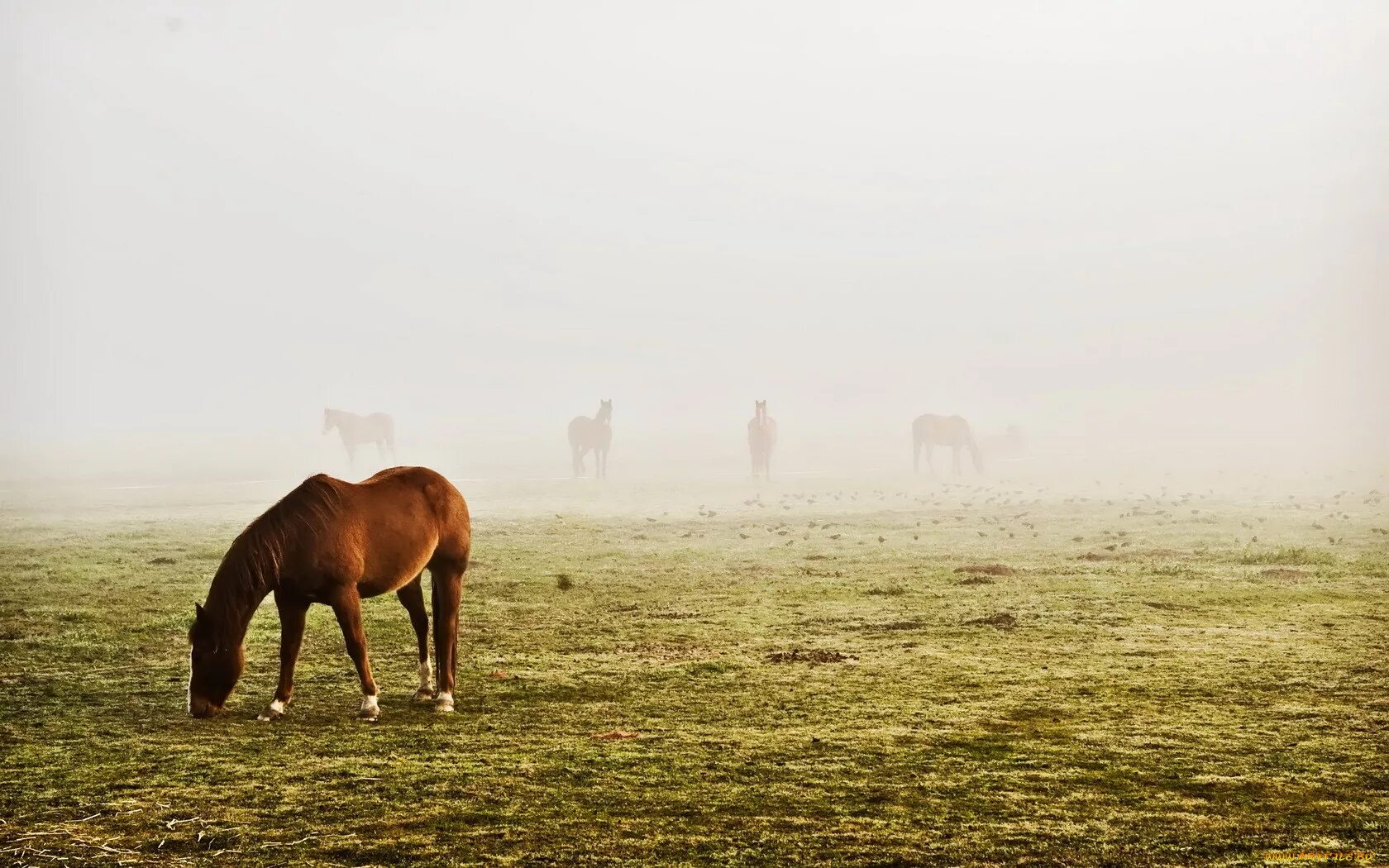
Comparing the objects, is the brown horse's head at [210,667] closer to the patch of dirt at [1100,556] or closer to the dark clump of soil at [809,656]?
the dark clump of soil at [809,656]

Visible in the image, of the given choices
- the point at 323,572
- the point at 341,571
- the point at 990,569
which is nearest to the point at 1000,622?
the point at 990,569

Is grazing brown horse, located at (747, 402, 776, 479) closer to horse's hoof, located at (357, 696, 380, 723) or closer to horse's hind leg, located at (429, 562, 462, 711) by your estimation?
horse's hind leg, located at (429, 562, 462, 711)

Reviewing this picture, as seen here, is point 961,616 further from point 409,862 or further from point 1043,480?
point 1043,480

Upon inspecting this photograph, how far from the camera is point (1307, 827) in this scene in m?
5.82

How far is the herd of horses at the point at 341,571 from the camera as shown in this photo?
27.3 ft

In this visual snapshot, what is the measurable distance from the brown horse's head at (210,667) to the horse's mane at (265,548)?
151 mm

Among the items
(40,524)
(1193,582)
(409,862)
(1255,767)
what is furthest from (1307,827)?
(40,524)

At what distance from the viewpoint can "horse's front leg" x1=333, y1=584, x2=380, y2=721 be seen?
28.0 ft

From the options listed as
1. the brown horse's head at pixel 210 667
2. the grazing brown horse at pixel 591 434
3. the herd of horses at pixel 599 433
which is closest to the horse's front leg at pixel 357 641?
the brown horse's head at pixel 210 667

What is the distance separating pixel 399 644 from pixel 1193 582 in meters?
11.5

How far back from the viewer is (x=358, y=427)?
190 feet

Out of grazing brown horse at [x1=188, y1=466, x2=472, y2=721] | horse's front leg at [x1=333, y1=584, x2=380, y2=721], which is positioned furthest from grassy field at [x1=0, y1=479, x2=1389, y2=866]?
grazing brown horse at [x1=188, y1=466, x2=472, y2=721]

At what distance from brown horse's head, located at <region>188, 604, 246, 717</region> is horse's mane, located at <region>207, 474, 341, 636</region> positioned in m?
0.15

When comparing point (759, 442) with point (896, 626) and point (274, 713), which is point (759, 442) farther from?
point (274, 713)
